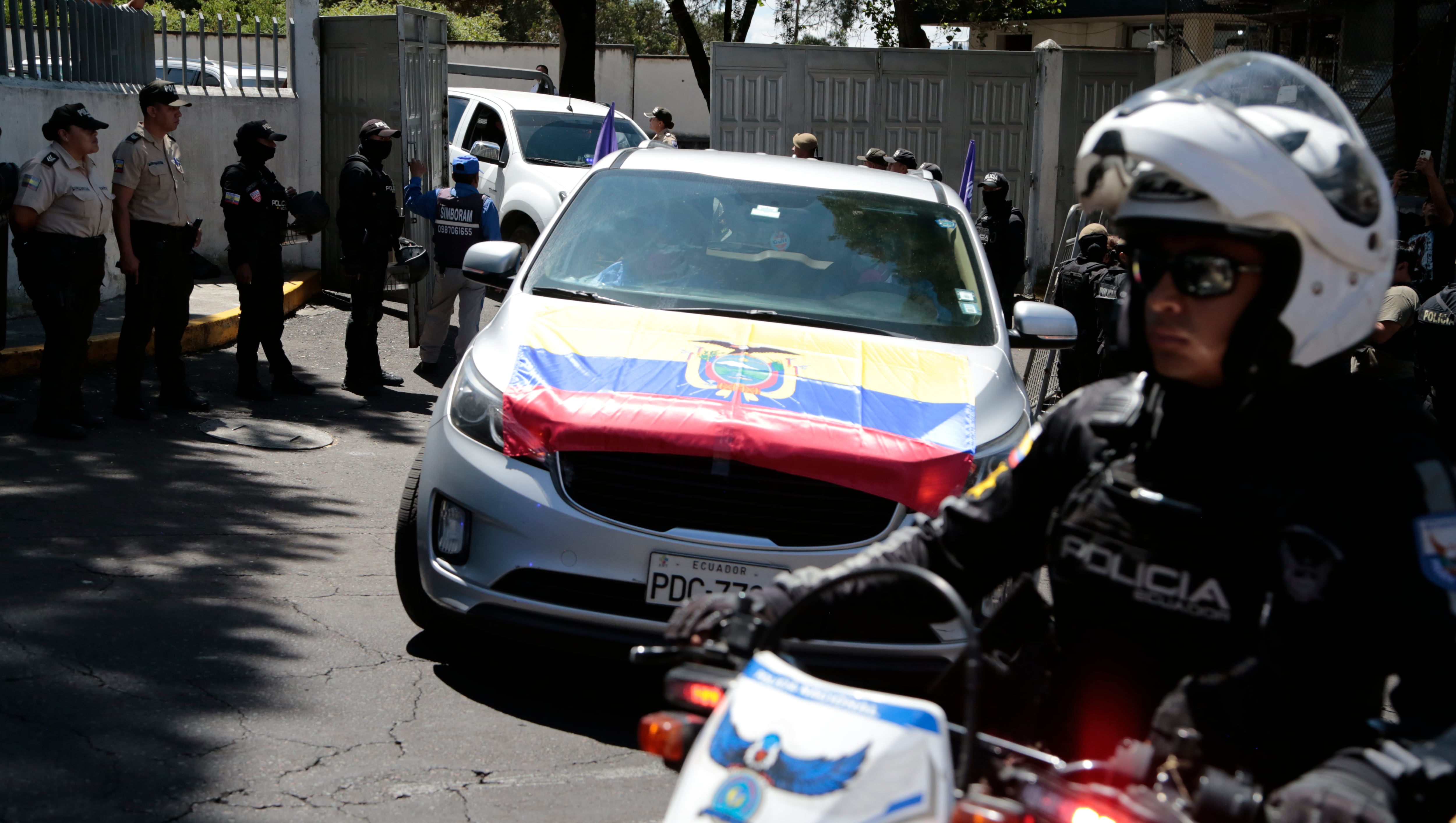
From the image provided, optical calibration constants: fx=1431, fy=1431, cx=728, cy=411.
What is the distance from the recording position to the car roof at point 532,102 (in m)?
15.4

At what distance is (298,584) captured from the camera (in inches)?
227

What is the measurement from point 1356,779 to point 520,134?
13926 mm

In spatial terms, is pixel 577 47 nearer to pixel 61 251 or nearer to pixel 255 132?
pixel 255 132

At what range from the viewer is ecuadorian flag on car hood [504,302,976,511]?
4426 millimetres

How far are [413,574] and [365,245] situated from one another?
5737 millimetres

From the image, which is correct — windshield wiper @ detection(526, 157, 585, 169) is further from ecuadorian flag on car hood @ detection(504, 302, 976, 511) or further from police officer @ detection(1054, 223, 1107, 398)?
ecuadorian flag on car hood @ detection(504, 302, 976, 511)

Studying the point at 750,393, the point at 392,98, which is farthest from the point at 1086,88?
the point at 750,393

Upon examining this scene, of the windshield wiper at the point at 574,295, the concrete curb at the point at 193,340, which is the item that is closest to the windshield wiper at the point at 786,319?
the windshield wiper at the point at 574,295

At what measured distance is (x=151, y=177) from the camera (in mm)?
8539

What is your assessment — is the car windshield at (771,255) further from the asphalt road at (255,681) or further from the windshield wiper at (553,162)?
the windshield wiper at (553,162)

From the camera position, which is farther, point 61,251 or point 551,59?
point 551,59

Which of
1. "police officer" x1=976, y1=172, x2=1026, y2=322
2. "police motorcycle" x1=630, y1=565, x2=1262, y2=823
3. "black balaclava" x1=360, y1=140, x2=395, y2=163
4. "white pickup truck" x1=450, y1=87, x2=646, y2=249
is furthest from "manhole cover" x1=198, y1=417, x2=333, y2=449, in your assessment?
"police motorcycle" x1=630, y1=565, x2=1262, y2=823

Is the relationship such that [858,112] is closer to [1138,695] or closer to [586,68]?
[586,68]

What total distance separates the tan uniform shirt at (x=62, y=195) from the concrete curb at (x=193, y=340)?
70cm
